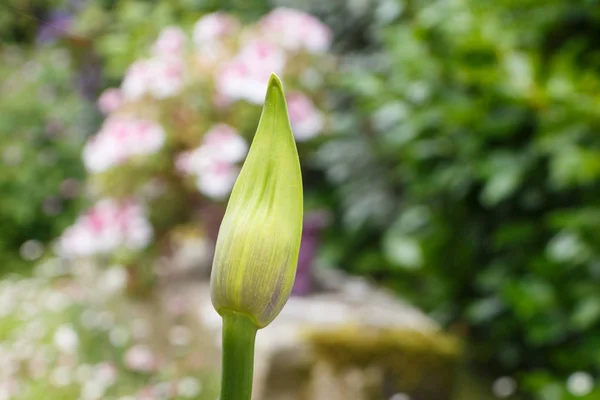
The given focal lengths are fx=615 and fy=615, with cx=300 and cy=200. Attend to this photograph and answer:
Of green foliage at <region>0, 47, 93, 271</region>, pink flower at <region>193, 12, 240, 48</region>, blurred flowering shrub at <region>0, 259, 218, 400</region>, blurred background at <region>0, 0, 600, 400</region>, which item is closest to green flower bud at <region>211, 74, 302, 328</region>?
blurred background at <region>0, 0, 600, 400</region>

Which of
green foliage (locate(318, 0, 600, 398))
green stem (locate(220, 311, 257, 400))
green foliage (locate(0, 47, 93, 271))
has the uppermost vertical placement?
green foliage (locate(0, 47, 93, 271))

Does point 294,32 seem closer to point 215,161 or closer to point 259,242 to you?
point 215,161

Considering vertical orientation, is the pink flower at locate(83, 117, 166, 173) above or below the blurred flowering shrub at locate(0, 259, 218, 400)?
above

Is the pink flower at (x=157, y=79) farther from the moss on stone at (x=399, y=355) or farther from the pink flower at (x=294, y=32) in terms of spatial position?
the moss on stone at (x=399, y=355)

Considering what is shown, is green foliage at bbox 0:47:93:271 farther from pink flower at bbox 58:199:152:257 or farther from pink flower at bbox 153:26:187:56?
pink flower at bbox 153:26:187:56

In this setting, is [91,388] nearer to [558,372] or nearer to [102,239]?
[102,239]

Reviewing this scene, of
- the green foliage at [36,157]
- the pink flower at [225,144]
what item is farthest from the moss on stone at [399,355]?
the green foliage at [36,157]
